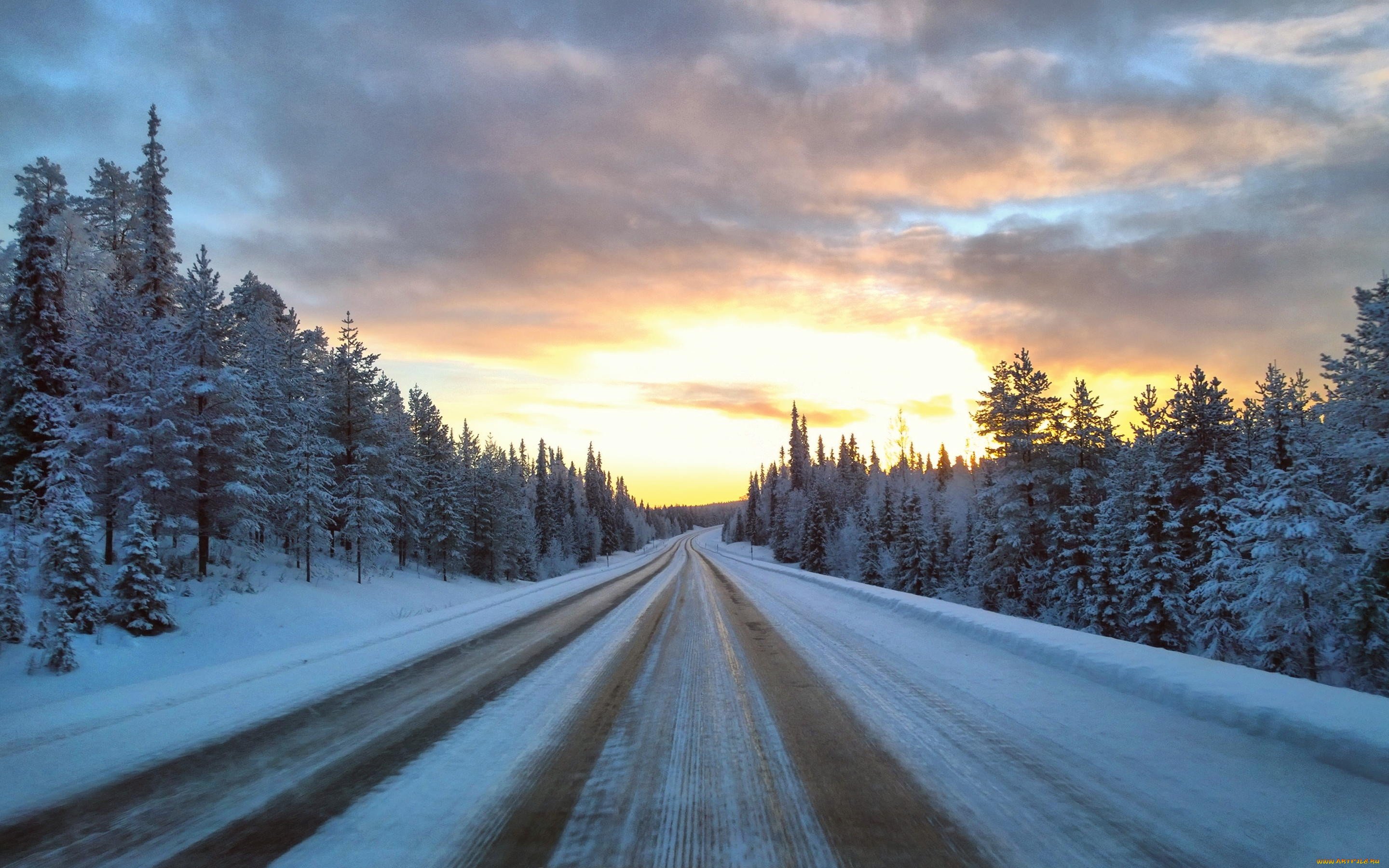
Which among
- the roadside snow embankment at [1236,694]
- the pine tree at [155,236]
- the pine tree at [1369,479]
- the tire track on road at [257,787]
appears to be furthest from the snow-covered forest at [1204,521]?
the pine tree at [155,236]

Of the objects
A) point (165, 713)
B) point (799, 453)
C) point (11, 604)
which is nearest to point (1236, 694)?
Answer: point (165, 713)

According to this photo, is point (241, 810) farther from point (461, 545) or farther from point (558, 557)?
point (558, 557)

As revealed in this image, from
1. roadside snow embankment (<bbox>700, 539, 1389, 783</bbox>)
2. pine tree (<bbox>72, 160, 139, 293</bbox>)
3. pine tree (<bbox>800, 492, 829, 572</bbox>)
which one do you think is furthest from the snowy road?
pine tree (<bbox>800, 492, 829, 572</bbox>)

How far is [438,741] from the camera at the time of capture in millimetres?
5121

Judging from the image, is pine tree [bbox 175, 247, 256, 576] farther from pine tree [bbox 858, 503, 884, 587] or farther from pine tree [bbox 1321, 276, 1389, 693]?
pine tree [bbox 858, 503, 884, 587]

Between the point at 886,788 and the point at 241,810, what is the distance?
4091 mm

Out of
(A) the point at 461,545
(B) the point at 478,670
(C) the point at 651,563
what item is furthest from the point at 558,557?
(B) the point at 478,670

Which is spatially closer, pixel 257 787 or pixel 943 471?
pixel 257 787

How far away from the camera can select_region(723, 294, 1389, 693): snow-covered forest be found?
17344mm

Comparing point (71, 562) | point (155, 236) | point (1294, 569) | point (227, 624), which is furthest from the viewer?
point (155, 236)

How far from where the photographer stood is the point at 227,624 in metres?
16.3

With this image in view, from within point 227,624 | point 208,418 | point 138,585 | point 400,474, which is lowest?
point 227,624

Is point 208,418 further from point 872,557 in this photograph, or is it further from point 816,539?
point 816,539

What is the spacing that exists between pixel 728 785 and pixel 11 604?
48.6 ft
